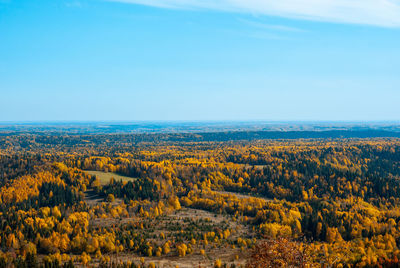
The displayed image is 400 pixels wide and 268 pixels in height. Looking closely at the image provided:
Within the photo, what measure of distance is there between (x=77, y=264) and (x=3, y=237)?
1731 inches

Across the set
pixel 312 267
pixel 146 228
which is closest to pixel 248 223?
pixel 146 228

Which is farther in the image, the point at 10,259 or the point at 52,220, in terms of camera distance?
the point at 52,220

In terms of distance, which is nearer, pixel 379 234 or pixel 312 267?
pixel 312 267

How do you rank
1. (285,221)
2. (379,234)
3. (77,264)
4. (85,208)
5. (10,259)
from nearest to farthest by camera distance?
(10,259)
(77,264)
(379,234)
(285,221)
(85,208)

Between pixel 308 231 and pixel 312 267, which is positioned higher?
pixel 312 267

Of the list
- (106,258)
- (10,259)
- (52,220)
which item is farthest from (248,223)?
(10,259)

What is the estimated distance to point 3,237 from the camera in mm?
141250

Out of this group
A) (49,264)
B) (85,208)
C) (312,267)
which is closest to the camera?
(312,267)

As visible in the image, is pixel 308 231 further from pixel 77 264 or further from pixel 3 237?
Result: pixel 3 237

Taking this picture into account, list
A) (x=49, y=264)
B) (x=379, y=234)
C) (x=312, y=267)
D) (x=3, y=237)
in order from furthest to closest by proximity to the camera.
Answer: (x=379, y=234) < (x=3, y=237) < (x=49, y=264) < (x=312, y=267)

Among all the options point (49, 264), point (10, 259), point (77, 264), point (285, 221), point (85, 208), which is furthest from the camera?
point (85, 208)

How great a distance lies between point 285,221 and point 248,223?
68.0 ft

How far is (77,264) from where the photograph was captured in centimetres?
12100

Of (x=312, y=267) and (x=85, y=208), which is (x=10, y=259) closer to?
(x=85, y=208)
